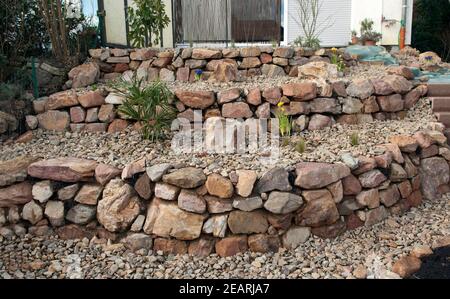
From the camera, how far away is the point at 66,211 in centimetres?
347

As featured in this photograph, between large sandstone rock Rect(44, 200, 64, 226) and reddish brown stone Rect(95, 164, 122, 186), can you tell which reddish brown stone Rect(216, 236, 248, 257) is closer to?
reddish brown stone Rect(95, 164, 122, 186)

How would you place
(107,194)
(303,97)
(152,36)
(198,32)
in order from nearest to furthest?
(107,194), (303,97), (152,36), (198,32)

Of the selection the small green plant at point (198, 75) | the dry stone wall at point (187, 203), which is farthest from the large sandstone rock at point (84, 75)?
the dry stone wall at point (187, 203)

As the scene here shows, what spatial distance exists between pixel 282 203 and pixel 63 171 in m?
1.77

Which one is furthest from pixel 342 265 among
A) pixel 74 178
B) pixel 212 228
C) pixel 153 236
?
pixel 74 178

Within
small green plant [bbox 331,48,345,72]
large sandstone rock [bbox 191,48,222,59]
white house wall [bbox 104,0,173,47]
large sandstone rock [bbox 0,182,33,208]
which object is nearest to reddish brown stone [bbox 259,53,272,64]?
large sandstone rock [bbox 191,48,222,59]

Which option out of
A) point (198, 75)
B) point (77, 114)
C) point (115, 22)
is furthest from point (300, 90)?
point (115, 22)

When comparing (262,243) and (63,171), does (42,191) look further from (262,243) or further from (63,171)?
(262,243)

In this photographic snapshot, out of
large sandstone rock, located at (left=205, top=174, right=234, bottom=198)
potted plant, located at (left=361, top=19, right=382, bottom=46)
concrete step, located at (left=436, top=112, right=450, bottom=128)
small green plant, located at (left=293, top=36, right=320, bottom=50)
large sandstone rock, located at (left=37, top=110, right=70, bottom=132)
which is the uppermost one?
potted plant, located at (left=361, top=19, right=382, bottom=46)

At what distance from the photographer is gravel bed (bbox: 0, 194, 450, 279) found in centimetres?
309

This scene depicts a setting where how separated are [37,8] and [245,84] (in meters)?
2.71

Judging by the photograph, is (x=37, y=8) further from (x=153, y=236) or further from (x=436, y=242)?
(x=436, y=242)

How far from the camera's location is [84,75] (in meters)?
4.92

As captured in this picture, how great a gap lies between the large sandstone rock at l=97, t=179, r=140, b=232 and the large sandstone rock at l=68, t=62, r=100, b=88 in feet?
6.44
